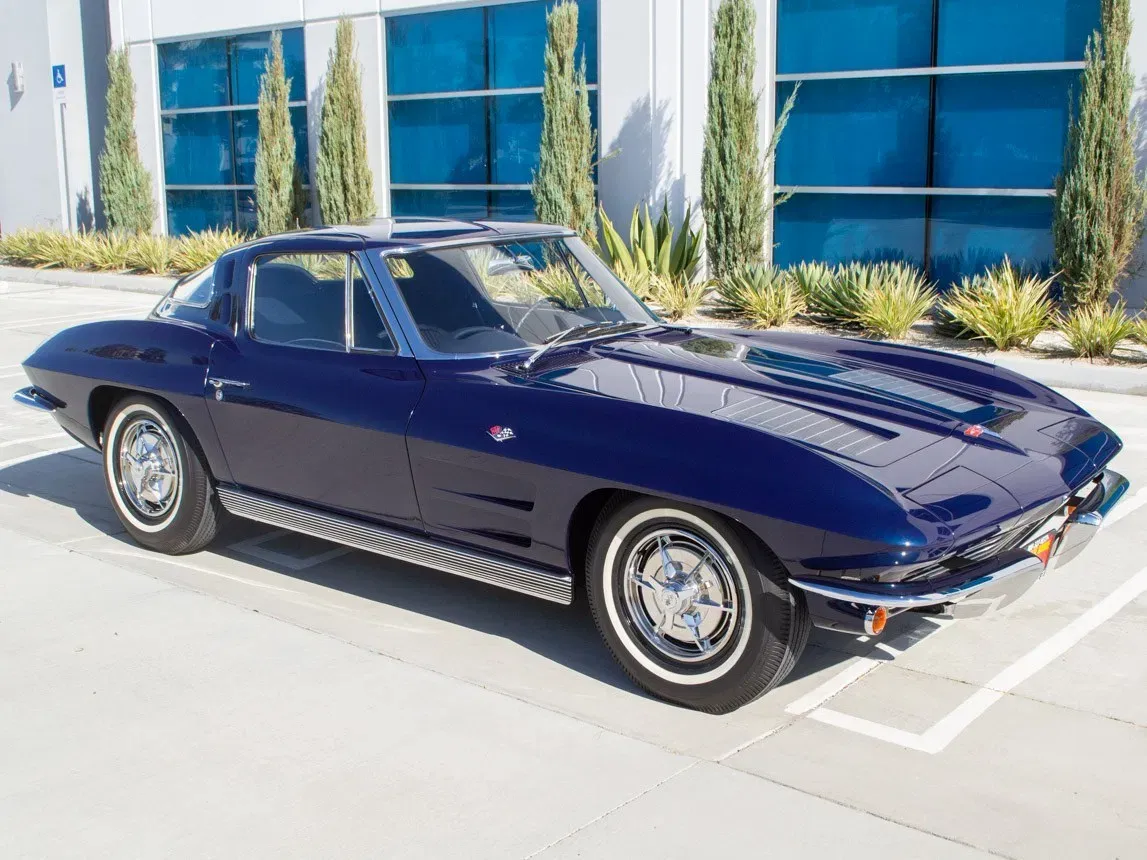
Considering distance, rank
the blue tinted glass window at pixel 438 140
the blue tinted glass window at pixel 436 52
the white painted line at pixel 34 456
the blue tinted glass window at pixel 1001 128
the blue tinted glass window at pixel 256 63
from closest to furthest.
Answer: the white painted line at pixel 34 456 → the blue tinted glass window at pixel 1001 128 → the blue tinted glass window at pixel 436 52 → the blue tinted glass window at pixel 438 140 → the blue tinted glass window at pixel 256 63

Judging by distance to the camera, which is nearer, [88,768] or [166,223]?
[88,768]

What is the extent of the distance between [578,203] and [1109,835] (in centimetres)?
1204

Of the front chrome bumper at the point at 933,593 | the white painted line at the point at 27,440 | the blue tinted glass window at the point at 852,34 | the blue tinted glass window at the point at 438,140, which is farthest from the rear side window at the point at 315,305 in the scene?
the blue tinted glass window at the point at 438,140

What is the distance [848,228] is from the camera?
1366 cm

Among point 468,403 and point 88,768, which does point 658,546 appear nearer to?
point 468,403

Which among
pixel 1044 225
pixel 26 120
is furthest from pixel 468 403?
pixel 26 120

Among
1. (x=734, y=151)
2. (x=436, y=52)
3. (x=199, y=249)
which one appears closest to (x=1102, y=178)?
(x=734, y=151)

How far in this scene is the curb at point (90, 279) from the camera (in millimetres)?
18422

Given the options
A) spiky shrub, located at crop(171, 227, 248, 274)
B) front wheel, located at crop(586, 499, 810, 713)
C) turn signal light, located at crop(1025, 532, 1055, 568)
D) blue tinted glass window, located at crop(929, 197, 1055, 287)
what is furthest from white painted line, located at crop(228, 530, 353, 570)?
spiky shrub, located at crop(171, 227, 248, 274)

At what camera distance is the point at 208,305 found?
580 centimetres

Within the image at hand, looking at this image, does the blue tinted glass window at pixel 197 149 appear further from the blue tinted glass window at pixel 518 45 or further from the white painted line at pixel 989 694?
the white painted line at pixel 989 694

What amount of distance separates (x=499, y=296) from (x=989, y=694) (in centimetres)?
244

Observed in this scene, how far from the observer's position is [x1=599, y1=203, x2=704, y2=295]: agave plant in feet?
44.1

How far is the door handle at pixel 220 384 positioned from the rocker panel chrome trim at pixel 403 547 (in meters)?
0.44
